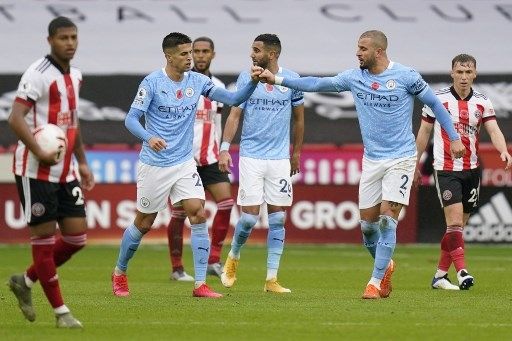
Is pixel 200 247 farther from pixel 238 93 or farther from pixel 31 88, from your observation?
pixel 31 88

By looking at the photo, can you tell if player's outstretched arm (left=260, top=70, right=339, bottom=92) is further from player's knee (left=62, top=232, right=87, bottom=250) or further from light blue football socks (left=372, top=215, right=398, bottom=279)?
player's knee (left=62, top=232, right=87, bottom=250)

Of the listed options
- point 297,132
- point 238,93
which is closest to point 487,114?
point 297,132

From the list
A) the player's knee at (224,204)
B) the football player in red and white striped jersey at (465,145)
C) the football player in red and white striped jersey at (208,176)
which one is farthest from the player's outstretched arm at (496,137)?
the player's knee at (224,204)

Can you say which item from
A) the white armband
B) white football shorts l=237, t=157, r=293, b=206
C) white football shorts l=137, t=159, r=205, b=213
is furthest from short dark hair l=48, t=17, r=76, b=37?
white football shorts l=237, t=157, r=293, b=206

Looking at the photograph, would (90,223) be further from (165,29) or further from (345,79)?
(345,79)

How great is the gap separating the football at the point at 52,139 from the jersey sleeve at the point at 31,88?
215 millimetres

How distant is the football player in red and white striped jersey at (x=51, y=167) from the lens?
941 centimetres

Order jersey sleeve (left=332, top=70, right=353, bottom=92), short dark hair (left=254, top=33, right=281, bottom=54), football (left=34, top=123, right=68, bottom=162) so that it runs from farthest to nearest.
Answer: short dark hair (left=254, top=33, right=281, bottom=54) < jersey sleeve (left=332, top=70, right=353, bottom=92) < football (left=34, top=123, right=68, bottom=162)

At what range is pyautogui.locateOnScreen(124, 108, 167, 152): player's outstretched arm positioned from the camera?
36.6 feet

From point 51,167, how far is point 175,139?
257 centimetres

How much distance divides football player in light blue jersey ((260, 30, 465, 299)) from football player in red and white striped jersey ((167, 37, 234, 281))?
3065 mm

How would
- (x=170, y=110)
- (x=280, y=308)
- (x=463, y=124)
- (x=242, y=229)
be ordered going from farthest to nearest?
(x=242, y=229)
(x=463, y=124)
(x=170, y=110)
(x=280, y=308)

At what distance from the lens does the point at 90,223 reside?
20.5 metres

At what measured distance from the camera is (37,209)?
942 centimetres
